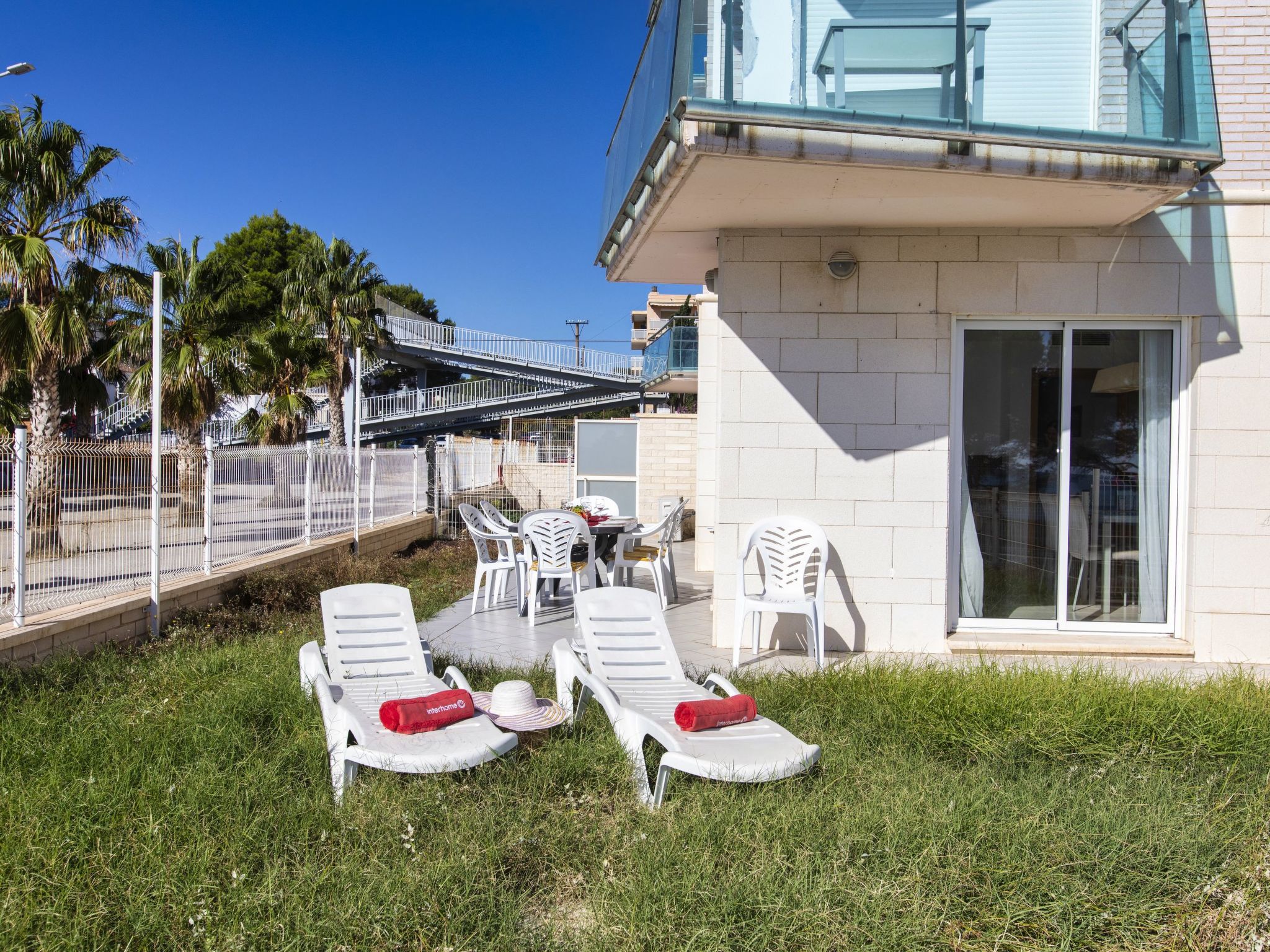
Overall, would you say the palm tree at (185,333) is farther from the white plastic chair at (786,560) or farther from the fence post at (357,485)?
the white plastic chair at (786,560)

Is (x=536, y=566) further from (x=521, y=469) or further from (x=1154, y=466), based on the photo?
(x=521, y=469)

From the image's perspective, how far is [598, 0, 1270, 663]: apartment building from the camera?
654 cm

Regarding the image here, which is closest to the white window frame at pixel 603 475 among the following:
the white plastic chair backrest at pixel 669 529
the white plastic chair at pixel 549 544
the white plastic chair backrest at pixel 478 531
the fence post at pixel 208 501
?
the white plastic chair backrest at pixel 478 531

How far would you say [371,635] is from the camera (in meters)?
5.04

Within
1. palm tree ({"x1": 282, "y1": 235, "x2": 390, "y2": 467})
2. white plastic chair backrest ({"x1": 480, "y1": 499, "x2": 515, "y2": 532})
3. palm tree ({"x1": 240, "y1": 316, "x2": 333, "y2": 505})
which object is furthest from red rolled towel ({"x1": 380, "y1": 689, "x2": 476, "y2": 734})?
palm tree ({"x1": 282, "y1": 235, "x2": 390, "y2": 467})

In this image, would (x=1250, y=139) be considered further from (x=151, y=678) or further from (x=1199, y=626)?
(x=151, y=678)

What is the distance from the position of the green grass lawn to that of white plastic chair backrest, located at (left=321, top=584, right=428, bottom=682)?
0.31 metres

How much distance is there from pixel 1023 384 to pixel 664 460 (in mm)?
11292

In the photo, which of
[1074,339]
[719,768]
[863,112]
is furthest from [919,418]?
[719,768]

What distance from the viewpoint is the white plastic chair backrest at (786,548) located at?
6.72 meters

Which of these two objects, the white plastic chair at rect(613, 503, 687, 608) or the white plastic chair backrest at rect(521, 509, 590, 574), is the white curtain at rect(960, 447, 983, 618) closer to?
the white plastic chair at rect(613, 503, 687, 608)

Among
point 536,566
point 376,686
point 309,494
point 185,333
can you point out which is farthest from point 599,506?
point 185,333

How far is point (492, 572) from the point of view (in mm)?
8820

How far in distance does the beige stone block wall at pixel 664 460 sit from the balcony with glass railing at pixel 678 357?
0.72 metres
